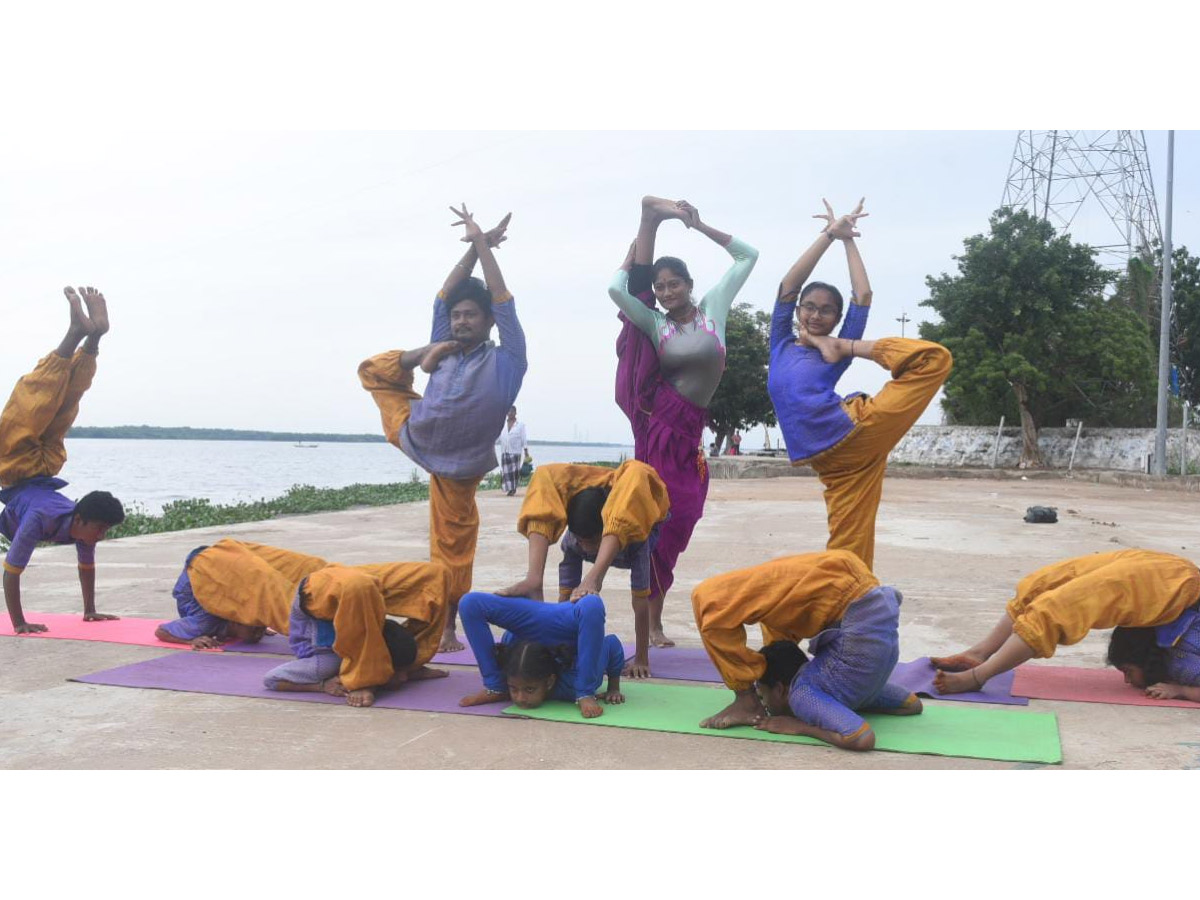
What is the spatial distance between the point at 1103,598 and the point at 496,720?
2542 mm

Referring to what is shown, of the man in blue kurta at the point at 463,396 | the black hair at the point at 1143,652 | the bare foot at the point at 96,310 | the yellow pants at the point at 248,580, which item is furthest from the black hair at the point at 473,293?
the black hair at the point at 1143,652

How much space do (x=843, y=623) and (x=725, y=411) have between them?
29.4 m

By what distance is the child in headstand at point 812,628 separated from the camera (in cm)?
368

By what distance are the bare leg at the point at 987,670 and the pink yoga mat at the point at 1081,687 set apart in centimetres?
20

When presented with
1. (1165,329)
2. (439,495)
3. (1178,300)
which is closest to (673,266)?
(439,495)

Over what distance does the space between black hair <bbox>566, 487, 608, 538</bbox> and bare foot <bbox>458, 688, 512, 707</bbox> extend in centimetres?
81

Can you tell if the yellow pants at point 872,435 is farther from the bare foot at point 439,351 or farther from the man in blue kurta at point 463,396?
the bare foot at point 439,351

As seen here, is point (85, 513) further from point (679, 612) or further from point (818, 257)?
point (818, 257)

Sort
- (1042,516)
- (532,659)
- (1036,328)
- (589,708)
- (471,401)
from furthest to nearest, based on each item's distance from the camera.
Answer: (1036,328) → (1042,516) → (471,401) → (532,659) → (589,708)

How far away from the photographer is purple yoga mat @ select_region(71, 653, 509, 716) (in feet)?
14.0

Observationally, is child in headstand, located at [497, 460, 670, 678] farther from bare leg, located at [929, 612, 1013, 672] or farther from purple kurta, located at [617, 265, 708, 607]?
bare leg, located at [929, 612, 1013, 672]

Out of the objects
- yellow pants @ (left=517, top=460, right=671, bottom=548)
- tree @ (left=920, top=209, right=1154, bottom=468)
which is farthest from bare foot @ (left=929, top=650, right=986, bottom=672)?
tree @ (left=920, top=209, right=1154, bottom=468)

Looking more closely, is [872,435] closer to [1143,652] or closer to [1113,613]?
[1113,613]

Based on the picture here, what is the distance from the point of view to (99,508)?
19.5 ft
